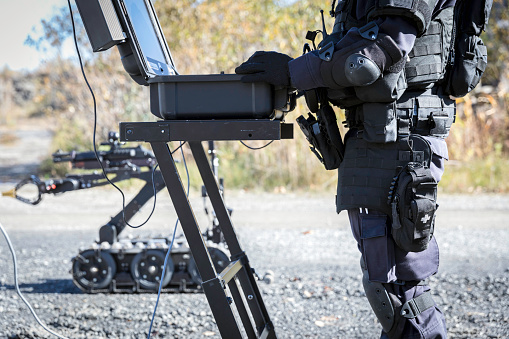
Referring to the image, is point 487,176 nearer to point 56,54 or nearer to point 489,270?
point 489,270

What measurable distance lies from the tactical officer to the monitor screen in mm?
503

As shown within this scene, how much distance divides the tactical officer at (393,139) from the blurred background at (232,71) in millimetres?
6798

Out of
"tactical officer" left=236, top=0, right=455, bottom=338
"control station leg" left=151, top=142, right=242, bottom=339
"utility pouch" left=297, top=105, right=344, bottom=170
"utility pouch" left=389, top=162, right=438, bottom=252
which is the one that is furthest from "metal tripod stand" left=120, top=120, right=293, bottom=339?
"utility pouch" left=389, top=162, right=438, bottom=252

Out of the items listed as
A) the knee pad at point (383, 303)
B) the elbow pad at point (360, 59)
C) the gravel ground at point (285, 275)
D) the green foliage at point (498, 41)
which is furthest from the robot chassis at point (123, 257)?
the green foliage at point (498, 41)

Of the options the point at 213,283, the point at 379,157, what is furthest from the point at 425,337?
the point at 213,283

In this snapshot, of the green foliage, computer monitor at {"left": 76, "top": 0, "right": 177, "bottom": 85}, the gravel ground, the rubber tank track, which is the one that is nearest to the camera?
computer monitor at {"left": 76, "top": 0, "right": 177, "bottom": 85}

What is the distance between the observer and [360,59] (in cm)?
231

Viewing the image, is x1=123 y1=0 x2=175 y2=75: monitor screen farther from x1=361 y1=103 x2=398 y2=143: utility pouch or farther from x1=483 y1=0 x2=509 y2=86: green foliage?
x1=483 y1=0 x2=509 y2=86: green foliage

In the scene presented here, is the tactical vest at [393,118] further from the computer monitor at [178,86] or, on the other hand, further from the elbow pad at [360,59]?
the computer monitor at [178,86]

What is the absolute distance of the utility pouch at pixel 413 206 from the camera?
2.54 m

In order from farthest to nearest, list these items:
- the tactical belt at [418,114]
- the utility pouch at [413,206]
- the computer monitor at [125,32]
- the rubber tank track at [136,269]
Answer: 1. the rubber tank track at [136,269]
2. the tactical belt at [418,114]
3. the utility pouch at [413,206]
4. the computer monitor at [125,32]

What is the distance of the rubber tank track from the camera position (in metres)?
4.76

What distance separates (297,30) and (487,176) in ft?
13.8

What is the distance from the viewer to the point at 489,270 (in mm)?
5258
